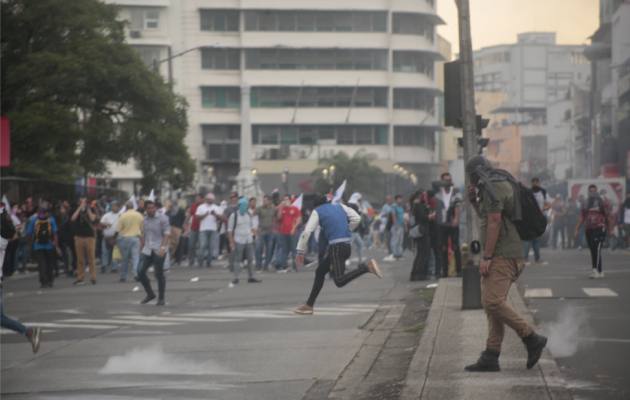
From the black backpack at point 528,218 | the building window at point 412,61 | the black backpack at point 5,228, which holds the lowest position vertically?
the black backpack at point 5,228

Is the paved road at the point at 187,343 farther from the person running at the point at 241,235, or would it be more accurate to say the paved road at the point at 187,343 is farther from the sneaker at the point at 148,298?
the person running at the point at 241,235

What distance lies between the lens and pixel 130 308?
2170cm

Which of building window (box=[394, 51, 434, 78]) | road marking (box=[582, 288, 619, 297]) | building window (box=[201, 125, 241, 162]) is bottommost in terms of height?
road marking (box=[582, 288, 619, 297])

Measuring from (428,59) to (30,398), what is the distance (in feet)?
304

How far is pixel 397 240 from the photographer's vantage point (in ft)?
127

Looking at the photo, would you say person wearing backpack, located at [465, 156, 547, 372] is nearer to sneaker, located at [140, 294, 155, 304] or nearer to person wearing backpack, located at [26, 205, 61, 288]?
sneaker, located at [140, 294, 155, 304]

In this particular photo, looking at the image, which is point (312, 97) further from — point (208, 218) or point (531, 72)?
point (531, 72)

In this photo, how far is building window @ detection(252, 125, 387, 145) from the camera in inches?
3932

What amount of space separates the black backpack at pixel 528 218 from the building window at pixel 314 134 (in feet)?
290

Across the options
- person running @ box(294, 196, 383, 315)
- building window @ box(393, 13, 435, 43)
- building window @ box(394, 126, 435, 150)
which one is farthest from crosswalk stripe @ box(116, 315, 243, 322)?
building window @ box(394, 126, 435, 150)

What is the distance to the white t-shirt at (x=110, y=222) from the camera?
32.9 m

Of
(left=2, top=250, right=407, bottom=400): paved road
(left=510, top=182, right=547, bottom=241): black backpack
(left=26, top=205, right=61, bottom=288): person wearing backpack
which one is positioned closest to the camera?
(left=510, top=182, right=547, bottom=241): black backpack

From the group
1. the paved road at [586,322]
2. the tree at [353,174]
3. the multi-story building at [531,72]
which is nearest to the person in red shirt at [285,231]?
the paved road at [586,322]

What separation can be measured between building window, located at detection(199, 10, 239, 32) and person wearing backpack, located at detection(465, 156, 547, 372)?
86.8 m
